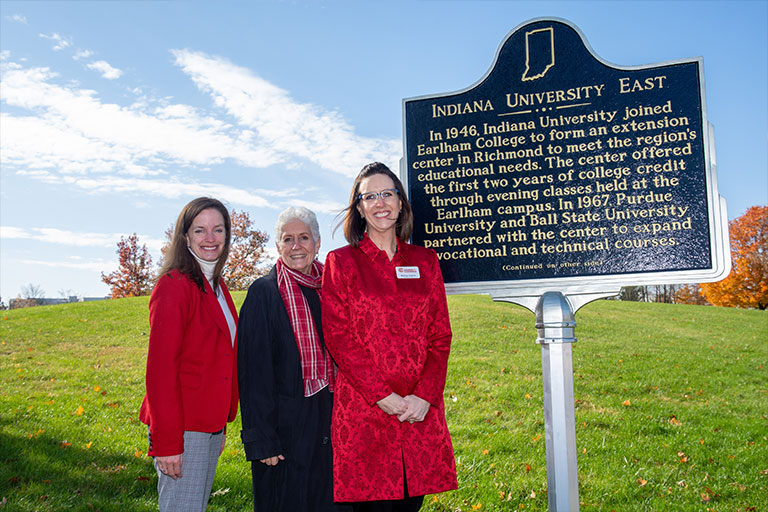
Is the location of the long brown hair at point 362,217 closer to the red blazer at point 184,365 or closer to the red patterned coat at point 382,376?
the red patterned coat at point 382,376

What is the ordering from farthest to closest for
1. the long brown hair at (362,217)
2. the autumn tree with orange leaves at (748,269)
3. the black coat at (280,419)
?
the autumn tree with orange leaves at (748,269) < the long brown hair at (362,217) < the black coat at (280,419)

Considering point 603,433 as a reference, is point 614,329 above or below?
above

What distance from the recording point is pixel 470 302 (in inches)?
758

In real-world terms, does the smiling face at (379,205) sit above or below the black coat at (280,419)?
above

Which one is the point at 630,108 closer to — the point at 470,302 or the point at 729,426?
the point at 729,426

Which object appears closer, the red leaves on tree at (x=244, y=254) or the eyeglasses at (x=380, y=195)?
the eyeglasses at (x=380, y=195)

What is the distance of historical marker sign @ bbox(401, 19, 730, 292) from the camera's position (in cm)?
345

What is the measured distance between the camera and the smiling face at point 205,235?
3.32m

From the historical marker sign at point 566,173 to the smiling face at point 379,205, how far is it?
0.71 metres

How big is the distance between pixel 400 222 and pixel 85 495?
458cm

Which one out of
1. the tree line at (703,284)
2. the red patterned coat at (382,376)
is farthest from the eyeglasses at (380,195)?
the tree line at (703,284)

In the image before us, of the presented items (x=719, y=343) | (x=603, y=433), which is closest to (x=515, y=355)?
(x=603, y=433)

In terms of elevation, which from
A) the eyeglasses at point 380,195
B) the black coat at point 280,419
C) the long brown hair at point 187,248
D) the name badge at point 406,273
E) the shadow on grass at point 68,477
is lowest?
the shadow on grass at point 68,477

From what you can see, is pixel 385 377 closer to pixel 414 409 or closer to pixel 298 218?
pixel 414 409
